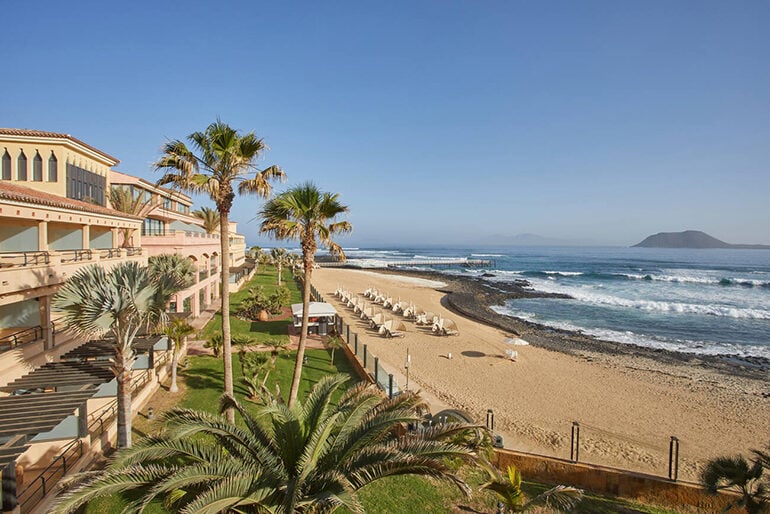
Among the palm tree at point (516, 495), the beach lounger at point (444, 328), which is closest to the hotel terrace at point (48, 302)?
the palm tree at point (516, 495)

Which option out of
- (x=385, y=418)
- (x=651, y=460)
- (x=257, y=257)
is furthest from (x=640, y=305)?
(x=257, y=257)

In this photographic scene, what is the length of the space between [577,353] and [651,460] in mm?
12926

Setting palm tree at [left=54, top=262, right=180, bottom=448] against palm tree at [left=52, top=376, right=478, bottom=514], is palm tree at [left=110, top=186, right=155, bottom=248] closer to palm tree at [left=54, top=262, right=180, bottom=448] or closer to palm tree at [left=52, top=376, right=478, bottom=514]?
palm tree at [left=54, top=262, right=180, bottom=448]

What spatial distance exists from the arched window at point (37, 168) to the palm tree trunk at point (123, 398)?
579 inches

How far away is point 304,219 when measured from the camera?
1104cm

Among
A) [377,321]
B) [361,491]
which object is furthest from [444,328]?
[361,491]

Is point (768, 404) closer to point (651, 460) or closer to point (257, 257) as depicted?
point (651, 460)

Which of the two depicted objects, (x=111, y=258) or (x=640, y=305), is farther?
(x=640, y=305)

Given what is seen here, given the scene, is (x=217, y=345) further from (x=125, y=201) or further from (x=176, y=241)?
(x=125, y=201)

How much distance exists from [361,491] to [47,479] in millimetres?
6039

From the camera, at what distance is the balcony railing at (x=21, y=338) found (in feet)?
33.8

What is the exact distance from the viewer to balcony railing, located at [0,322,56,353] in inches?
405

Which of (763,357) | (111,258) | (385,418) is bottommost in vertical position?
(763,357)

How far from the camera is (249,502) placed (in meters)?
4.74
